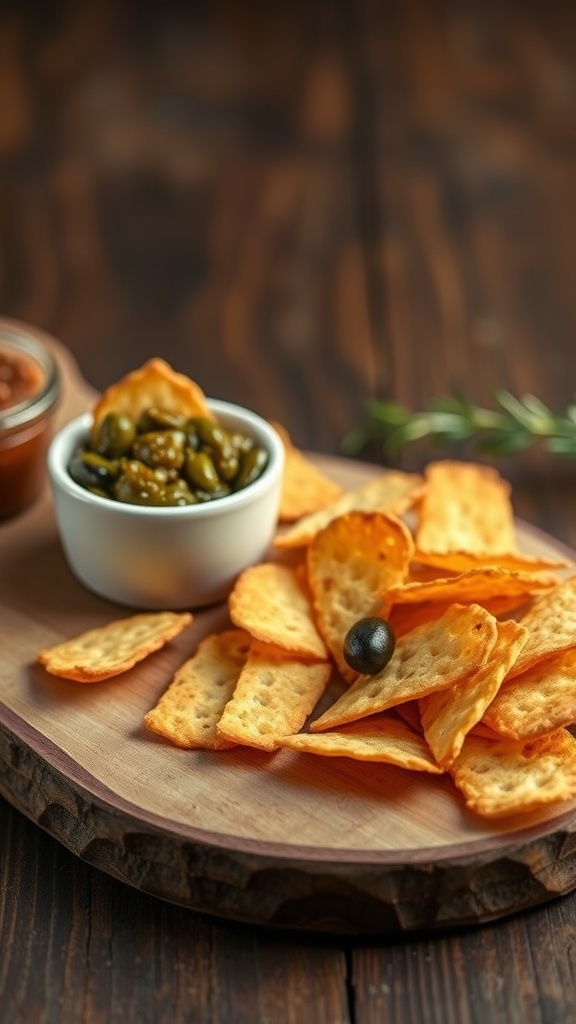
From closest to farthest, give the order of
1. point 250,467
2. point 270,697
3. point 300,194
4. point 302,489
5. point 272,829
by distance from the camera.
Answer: point 272,829 → point 270,697 → point 250,467 → point 302,489 → point 300,194

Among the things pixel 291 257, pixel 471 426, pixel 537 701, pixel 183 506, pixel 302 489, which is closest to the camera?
pixel 537 701

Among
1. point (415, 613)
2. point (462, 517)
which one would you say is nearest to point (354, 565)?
point (415, 613)

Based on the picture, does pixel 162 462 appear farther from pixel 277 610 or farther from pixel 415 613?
pixel 415 613

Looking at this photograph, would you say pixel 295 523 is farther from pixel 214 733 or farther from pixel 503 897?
pixel 503 897

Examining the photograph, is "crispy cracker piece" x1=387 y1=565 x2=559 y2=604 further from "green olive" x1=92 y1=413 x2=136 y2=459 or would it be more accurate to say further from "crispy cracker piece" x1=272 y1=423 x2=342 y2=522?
"green olive" x1=92 y1=413 x2=136 y2=459

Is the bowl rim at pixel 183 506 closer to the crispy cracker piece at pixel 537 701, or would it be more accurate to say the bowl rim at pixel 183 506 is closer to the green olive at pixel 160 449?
the green olive at pixel 160 449

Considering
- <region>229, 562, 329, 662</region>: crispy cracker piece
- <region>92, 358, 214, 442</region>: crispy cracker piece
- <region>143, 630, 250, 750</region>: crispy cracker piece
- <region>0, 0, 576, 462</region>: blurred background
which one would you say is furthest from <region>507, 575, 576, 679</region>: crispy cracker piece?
<region>0, 0, 576, 462</region>: blurred background
